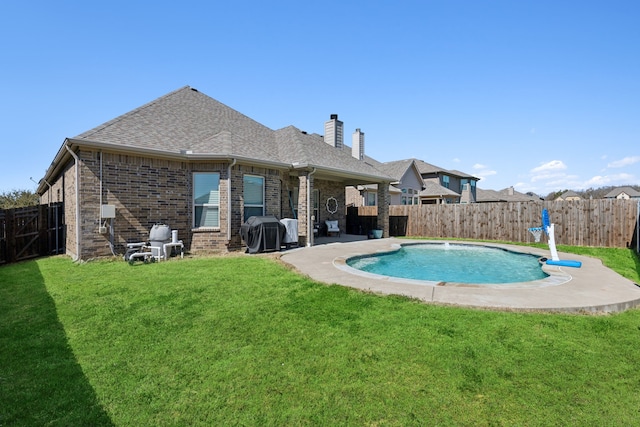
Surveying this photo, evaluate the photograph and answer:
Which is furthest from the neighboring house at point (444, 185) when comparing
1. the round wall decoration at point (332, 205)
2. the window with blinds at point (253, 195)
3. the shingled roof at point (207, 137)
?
the window with blinds at point (253, 195)

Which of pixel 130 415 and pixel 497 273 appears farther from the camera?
pixel 497 273

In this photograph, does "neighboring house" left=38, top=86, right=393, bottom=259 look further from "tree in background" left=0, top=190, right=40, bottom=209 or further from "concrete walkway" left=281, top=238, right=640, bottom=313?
"tree in background" left=0, top=190, right=40, bottom=209

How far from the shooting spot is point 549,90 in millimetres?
13531

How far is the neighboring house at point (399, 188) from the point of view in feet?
81.8

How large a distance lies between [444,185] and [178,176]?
32.9 m

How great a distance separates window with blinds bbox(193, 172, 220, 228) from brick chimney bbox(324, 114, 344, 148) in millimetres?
10407

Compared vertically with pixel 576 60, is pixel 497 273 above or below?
below

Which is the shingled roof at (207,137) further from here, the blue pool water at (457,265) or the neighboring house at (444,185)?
the neighboring house at (444,185)

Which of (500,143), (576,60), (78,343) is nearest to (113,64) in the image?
(78,343)

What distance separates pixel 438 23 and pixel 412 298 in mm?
11327

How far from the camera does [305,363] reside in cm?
313

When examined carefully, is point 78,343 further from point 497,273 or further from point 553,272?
A: point 497,273

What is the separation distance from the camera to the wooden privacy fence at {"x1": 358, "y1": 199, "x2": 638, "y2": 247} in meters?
12.6

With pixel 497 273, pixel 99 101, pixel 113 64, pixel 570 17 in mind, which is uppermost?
pixel 570 17
